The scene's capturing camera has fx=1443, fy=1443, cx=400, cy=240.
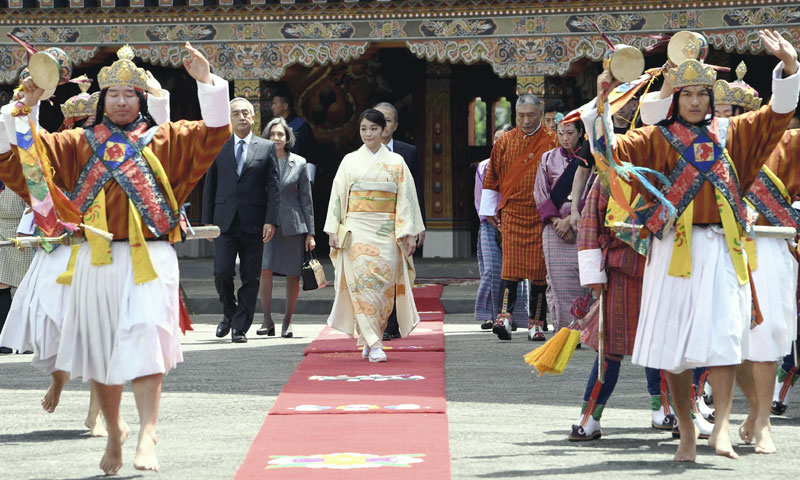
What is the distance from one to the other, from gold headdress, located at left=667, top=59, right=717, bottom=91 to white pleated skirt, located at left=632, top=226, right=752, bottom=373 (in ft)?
1.72

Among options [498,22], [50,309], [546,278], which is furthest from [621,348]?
[498,22]

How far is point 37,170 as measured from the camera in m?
5.04

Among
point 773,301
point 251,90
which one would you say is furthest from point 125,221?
point 251,90

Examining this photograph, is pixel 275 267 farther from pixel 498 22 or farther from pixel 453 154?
pixel 453 154

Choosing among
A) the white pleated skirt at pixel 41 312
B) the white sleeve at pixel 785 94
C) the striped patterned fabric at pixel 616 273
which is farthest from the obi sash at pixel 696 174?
the white pleated skirt at pixel 41 312

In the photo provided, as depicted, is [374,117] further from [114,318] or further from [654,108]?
[114,318]

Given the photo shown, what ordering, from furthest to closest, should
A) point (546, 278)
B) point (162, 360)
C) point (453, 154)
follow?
point (453, 154)
point (546, 278)
point (162, 360)

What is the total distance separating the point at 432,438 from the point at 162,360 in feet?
3.83

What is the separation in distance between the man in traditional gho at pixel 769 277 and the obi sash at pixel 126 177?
1839 millimetres

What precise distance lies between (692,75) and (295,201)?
5.57 m

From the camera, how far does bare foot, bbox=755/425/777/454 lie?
17.4 feet

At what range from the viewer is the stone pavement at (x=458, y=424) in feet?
16.5

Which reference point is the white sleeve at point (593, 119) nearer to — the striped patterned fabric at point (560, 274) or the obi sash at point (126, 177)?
the obi sash at point (126, 177)

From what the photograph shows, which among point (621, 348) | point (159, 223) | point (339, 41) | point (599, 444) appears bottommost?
point (599, 444)
